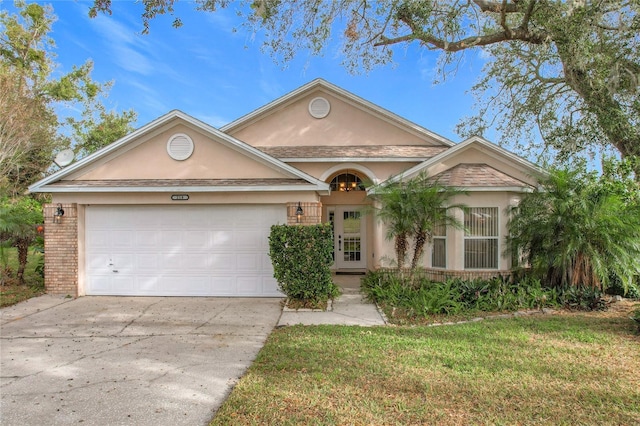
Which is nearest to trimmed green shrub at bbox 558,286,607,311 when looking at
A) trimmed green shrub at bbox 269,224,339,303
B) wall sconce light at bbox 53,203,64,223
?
trimmed green shrub at bbox 269,224,339,303

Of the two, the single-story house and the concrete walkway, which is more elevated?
the single-story house

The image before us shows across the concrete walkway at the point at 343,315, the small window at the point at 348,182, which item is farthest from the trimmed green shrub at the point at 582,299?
the small window at the point at 348,182

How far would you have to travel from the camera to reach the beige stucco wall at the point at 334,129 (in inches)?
513

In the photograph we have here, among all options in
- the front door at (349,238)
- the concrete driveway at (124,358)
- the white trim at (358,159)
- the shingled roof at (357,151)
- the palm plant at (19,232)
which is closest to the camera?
the concrete driveway at (124,358)

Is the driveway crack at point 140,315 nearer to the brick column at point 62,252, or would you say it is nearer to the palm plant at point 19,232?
the brick column at point 62,252

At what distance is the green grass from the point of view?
3.79 m

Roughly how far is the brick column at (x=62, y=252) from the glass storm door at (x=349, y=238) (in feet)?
27.5

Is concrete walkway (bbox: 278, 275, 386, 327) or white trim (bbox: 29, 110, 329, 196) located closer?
concrete walkway (bbox: 278, 275, 386, 327)

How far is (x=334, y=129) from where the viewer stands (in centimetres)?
1310

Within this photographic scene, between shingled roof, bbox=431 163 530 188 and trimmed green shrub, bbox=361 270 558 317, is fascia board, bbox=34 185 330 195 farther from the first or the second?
shingled roof, bbox=431 163 530 188

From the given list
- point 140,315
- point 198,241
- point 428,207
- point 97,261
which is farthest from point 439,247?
point 97,261

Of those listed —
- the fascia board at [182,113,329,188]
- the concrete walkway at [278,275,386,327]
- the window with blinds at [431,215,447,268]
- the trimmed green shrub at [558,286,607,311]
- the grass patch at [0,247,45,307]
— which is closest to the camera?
the concrete walkway at [278,275,386,327]

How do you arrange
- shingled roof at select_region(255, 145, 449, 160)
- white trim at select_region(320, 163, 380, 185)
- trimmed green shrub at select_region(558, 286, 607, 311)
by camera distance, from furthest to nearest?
white trim at select_region(320, 163, 380, 185) → shingled roof at select_region(255, 145, 449, 160) → trimmed green shrub at select_region(558, 286, 607, 311)

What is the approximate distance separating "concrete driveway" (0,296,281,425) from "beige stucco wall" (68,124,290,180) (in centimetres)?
336
